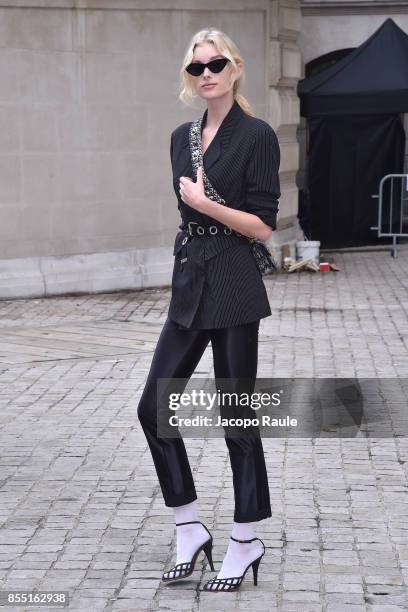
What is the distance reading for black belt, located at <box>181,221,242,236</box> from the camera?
16.4 ft

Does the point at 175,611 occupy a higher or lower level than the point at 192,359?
lower

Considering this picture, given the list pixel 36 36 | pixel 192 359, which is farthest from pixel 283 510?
pixel 36 36

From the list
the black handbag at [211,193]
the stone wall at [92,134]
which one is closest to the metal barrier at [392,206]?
the stone wall at [92,134]

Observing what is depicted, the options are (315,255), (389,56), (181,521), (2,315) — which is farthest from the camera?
(389,56)

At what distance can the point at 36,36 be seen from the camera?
14031 millimetres

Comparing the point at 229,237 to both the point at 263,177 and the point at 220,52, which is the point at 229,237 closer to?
the point at 263,177

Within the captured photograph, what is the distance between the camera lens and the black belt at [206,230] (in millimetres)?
4994

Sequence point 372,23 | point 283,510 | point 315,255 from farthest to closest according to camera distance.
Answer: point 372,23 → point 315,255 → point 283,510

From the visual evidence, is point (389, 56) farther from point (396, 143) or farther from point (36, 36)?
point (36, 36)

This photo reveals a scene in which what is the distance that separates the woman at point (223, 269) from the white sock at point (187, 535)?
4 cm

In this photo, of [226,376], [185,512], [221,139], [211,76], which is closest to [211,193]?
[221,139]

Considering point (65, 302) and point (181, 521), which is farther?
point (65, 302)

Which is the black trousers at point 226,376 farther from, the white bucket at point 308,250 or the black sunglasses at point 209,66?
the white bucket at point 308,250

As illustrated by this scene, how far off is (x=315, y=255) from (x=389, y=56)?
3509 mm
